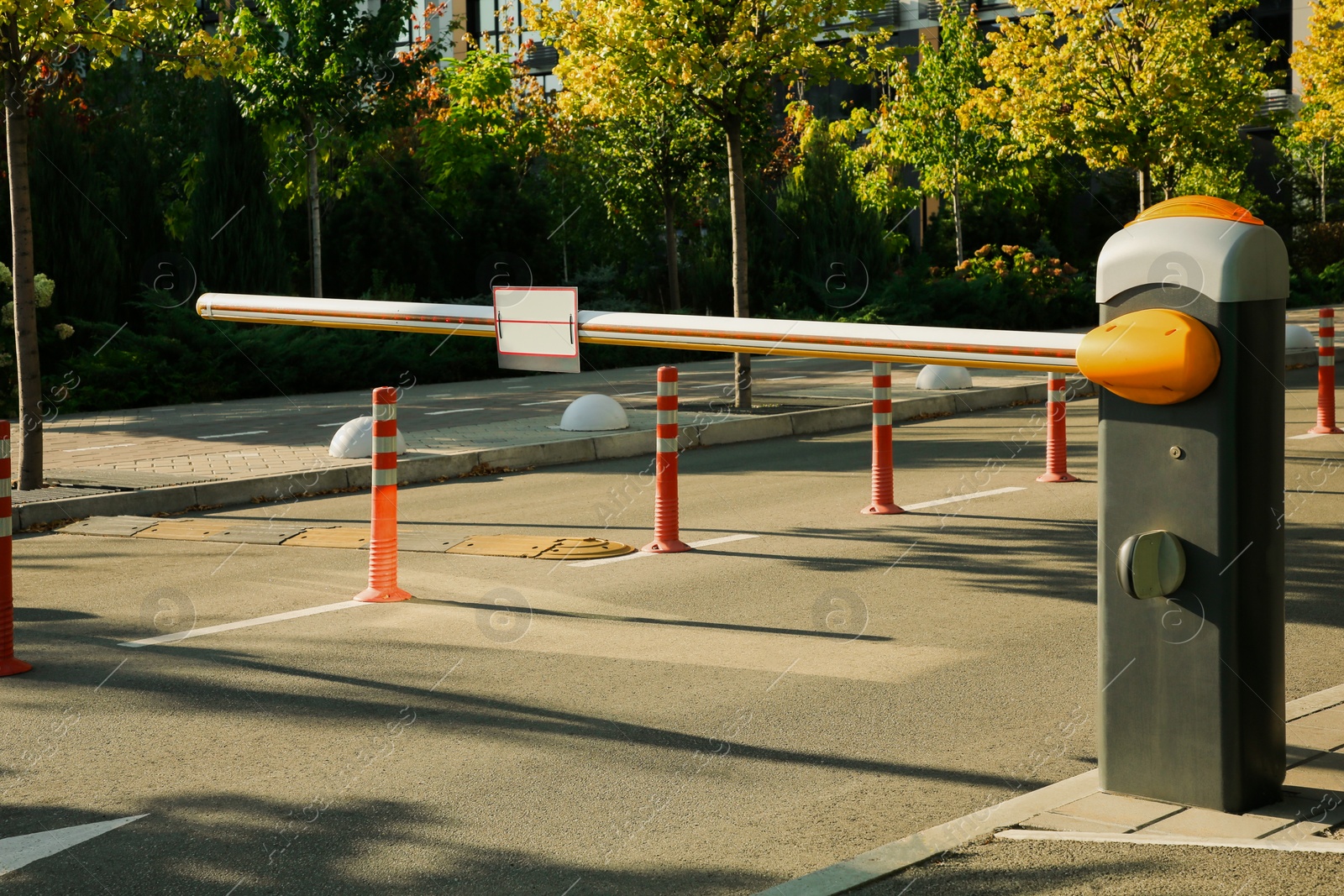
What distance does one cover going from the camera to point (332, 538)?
9.48 m

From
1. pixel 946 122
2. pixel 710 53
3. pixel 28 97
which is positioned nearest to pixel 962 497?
pixel 710 53

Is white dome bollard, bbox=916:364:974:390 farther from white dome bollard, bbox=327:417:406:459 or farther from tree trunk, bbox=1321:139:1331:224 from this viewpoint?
tree trunk, bbox=1321:139:1331:224

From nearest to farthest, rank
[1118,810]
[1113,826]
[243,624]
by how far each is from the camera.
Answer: [1113,826], [1118,810], [243,624]

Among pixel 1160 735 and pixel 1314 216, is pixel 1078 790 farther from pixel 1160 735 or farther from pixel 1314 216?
pixel 1314 216

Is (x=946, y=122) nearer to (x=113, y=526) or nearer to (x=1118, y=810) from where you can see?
(x=113, y=526)

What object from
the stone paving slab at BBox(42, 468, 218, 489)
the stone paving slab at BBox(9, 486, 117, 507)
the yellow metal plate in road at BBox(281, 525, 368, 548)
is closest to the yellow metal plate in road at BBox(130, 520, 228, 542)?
the yellow metal plate in road at BBox(281, 525, 368, 548)

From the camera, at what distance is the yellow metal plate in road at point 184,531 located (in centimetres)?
968

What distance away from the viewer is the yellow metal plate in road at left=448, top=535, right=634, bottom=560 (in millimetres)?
8719

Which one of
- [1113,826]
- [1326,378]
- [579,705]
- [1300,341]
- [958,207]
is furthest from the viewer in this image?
[958,207]

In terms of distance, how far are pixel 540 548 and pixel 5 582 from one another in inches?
129

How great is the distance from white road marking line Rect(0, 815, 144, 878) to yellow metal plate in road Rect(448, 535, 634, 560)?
4342 mm

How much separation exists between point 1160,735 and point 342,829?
7.66ft

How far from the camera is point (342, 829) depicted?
4.34 metres

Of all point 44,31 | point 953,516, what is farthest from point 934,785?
point 44,31
